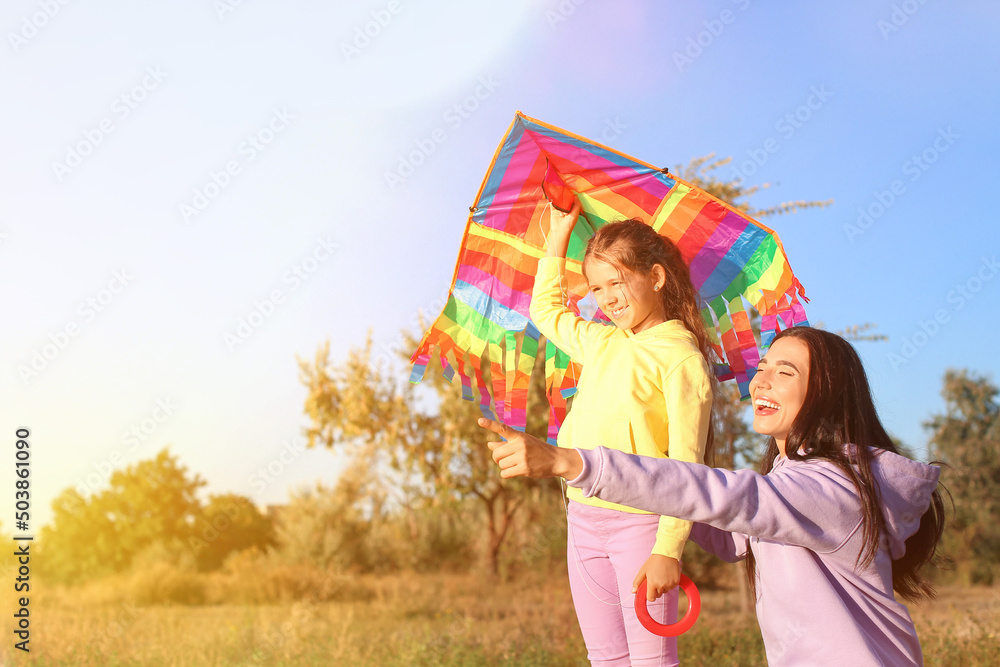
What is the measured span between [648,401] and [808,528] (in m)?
0.82

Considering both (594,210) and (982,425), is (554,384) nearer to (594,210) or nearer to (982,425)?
(594,210)

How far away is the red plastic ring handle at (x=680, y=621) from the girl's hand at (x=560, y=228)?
1376 mm

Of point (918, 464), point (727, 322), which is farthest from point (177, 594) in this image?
point (918, 464)

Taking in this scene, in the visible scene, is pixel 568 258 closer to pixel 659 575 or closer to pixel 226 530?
pixel 659 575

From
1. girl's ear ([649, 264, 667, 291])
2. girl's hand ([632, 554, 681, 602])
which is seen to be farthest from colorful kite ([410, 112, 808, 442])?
girl's hand ([632, 554, 681, 602])

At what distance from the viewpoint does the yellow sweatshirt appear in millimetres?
2242

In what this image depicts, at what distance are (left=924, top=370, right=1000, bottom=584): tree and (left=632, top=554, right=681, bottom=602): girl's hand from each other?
38.9ft

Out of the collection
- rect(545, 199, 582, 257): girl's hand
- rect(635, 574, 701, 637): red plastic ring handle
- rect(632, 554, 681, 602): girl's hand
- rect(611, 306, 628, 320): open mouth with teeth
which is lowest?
rect(635, 574, 701, 637): red plastic ring handle

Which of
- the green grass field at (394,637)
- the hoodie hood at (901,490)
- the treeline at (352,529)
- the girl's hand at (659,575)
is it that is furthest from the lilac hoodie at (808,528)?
the treeline at (352,529)

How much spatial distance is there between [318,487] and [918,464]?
1268cm

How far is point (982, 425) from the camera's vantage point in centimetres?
1415

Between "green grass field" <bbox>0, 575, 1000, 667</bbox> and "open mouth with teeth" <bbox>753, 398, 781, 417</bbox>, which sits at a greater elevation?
"open mouth with teeth" <bbox>753, 398, 781, 417</bbox>

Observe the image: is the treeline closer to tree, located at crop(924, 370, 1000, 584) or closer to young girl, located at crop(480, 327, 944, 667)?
tree, located at crop(924, 370, 1000, 584)

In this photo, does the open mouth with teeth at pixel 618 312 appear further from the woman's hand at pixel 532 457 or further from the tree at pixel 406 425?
the tree at pixel 406 425
